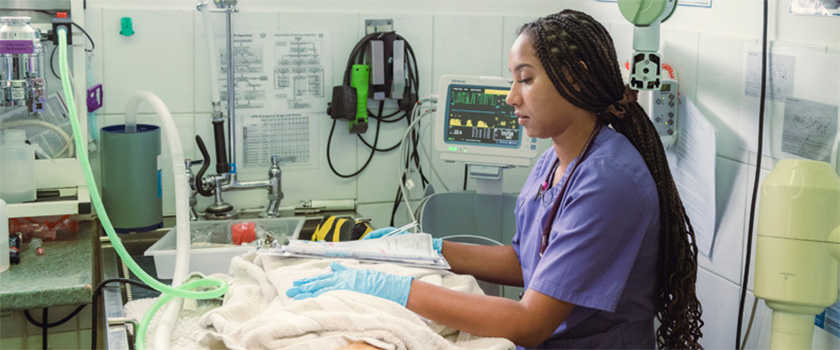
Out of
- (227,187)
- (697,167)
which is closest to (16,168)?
(227,187)

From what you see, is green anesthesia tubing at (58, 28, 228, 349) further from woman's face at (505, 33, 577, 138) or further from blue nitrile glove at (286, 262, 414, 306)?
woman's face at (505, 33, 577, 138)

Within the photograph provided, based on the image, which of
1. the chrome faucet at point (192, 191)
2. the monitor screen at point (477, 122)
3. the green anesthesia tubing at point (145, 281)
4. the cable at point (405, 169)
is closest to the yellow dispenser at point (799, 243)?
the monitor screen at point (477, 122)

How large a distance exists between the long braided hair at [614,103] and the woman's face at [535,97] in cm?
2

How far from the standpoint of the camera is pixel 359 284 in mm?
1477

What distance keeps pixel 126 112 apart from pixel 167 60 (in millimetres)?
259

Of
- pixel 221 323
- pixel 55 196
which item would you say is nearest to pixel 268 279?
pixel 221 323

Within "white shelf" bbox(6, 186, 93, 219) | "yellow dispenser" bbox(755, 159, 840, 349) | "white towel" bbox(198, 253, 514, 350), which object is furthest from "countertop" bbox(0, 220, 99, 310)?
"yellow dispenser" bbox(755, 159, 840, 349)

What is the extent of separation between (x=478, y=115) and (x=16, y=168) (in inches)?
50.1

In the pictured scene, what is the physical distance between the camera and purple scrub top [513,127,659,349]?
147 centimetres

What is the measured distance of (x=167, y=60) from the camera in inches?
101

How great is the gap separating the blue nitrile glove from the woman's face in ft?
1.33

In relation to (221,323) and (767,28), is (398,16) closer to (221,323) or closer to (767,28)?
(767,28)

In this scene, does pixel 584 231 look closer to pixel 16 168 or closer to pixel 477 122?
pixel 477 122

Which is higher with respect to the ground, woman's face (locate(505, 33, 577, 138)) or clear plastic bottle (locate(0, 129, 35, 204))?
woman's face (locate(505, 33, 577, 138))
